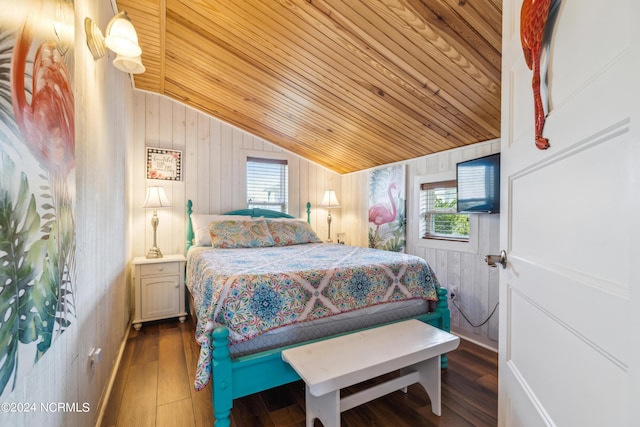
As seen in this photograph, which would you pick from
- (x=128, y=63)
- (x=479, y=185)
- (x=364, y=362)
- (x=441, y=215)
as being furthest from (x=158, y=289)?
(x=479, y=185)

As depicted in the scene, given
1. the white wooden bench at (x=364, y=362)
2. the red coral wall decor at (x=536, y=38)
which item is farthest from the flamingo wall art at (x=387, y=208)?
the red coral wall decor at (x=536, y=38)

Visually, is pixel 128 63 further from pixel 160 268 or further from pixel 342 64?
pixel 160 268

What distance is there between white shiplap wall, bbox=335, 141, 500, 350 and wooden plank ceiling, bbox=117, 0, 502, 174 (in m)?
0.13

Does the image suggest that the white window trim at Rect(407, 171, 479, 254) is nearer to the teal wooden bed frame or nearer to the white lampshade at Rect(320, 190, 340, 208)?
the white lampshade at Rect(320, 190, 340, 208)

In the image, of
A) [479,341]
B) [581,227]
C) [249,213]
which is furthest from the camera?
[249,213]

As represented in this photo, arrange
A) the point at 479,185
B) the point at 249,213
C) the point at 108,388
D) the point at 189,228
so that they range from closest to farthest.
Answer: the point at 108,388 → the point at 479,185 → the point at 189,228 → the point at 249,213

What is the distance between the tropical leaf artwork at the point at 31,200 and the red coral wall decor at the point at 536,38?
113 cm

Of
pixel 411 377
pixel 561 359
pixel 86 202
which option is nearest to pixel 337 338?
pixel 411 377

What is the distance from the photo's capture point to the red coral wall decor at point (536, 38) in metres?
0.65

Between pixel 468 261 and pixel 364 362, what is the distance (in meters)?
1.83

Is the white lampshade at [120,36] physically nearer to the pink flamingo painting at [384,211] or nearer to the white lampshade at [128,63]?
the white lampshade at [128,63]

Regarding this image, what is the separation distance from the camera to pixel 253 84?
9.16ft

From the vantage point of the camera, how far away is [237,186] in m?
3.88

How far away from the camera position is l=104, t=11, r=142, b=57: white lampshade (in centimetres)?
139
